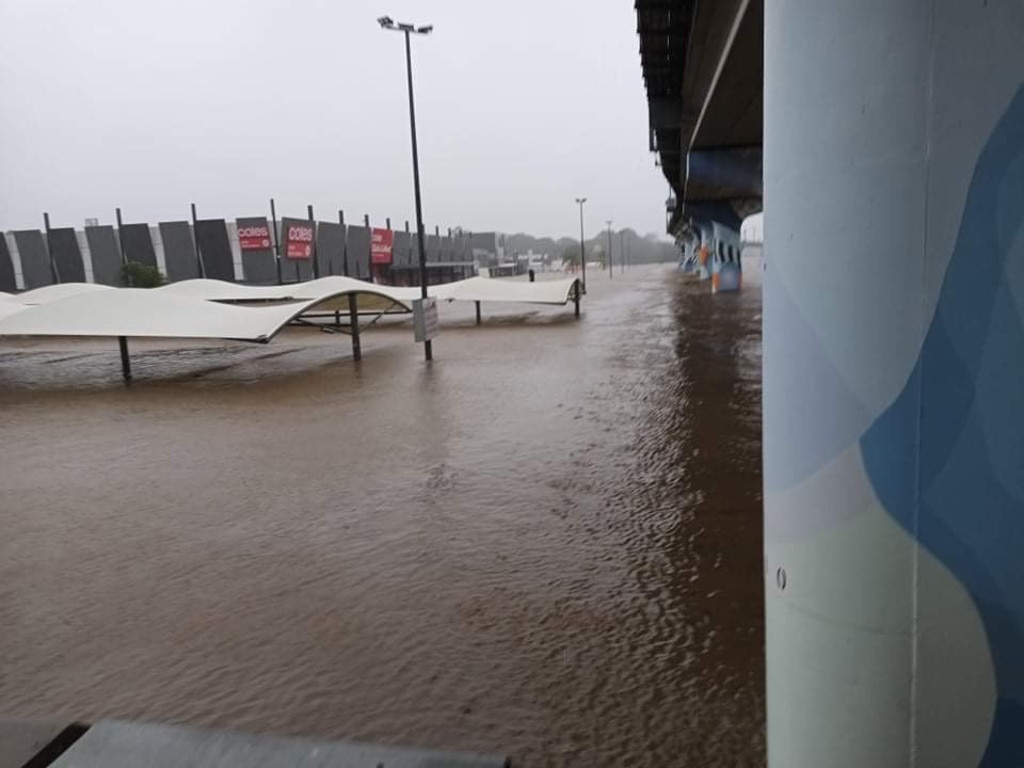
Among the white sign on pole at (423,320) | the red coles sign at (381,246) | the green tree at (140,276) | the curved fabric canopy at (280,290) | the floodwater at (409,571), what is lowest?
the floodwater at (409,571)

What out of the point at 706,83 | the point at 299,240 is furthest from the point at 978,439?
the point at 299,240

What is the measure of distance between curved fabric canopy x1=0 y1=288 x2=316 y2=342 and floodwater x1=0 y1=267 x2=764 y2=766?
3868mm

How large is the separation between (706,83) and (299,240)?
160 feet

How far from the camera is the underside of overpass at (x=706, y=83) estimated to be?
9625mm

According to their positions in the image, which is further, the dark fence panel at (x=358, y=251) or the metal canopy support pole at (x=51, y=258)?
the dark fence panel at (x=358, y=251)

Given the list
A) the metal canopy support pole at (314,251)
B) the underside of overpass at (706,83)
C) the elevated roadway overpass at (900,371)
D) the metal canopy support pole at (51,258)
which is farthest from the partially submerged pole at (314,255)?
the elevated roadway overpass at (900,371)

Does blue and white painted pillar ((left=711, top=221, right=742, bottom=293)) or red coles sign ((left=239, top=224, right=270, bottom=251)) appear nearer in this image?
Result: blue and white painted pillar ((left=711, top=221, right=742, bottom=293))

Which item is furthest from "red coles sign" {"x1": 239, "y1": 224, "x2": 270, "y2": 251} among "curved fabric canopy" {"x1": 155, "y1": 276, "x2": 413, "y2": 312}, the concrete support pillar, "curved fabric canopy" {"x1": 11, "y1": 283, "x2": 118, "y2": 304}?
the concrete support pillar

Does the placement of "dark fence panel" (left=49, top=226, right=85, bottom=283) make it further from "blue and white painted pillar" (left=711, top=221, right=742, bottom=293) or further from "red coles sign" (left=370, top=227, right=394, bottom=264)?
"blue and white painted pillar" (left=711, top=221, right=742, bottom=293)

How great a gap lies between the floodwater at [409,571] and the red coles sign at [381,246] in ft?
192

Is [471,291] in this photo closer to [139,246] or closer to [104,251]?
[139,246]

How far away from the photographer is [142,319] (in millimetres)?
15375

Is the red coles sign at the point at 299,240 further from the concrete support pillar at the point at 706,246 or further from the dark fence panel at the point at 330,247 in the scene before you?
the concrete support pillar at the point at 706,246

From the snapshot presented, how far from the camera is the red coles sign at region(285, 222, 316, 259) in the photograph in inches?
2216
